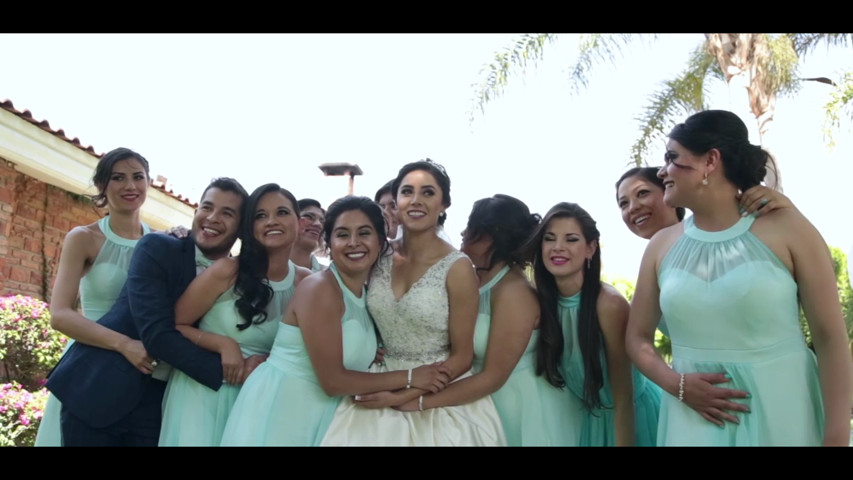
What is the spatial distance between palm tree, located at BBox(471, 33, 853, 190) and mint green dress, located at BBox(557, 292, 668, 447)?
32.1 feet


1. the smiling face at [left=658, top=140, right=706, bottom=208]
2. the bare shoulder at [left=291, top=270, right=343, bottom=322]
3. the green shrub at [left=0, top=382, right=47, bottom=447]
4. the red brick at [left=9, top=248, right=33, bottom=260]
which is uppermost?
the red brick at [left=9, top=248, right=33, bottom=260]

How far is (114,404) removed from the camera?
12.1 feet

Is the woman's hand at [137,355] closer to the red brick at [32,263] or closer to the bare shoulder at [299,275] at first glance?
the bare shoulder at [299,275]

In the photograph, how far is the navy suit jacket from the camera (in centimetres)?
362

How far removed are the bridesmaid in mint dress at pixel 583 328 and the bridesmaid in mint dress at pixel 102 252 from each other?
248 centimetres

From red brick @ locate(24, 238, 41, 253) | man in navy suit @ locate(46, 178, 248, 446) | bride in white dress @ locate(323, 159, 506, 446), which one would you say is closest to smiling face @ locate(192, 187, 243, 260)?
man in navy suit @ locate(46, 178, 248, 446)

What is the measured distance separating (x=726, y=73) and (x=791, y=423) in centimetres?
1143

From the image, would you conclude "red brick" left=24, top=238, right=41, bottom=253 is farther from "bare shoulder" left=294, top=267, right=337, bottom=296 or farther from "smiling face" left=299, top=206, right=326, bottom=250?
"bare shoulder" left=294, top=267, right=337, bottom=296

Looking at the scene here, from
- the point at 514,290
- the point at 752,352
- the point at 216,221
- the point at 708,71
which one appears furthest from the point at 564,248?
the point at 708,71

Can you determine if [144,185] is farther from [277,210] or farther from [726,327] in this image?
[726,327]

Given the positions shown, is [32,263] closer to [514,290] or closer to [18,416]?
[18,416]

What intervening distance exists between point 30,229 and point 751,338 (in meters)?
8.66

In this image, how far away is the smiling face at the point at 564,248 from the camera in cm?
375
